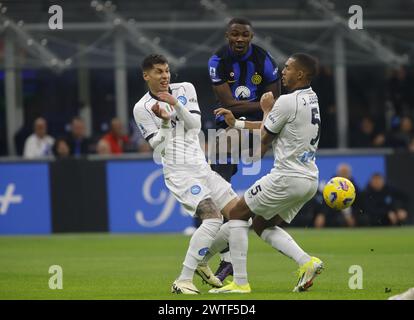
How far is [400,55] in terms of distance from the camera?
2175 centimetres

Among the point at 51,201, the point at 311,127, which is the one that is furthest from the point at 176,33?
the point at 311,127

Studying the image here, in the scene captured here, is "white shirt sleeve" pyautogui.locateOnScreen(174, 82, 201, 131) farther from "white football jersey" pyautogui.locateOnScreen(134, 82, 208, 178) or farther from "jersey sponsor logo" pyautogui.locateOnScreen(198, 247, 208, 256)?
"jersey sponsor logo" pyautogui.locateOnScreen(198, 247, 208, 256)

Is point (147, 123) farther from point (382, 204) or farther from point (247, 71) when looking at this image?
point (382, 204)

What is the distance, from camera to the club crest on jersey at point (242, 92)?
1208 cm

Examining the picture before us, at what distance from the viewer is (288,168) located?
10.3 m

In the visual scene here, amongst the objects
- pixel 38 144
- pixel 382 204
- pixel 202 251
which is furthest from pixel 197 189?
pixel 38 144

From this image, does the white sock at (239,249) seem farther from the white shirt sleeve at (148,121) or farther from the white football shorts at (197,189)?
the white shirt sleeve at (148,121)

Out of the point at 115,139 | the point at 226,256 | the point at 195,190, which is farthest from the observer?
the point at 115,139

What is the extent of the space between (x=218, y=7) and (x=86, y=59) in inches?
111

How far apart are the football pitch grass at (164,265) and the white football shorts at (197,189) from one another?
91 centimetres

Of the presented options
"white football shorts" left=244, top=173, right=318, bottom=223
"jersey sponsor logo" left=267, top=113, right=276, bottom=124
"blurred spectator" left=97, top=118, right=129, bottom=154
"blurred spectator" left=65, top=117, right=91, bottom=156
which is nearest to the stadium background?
"blurred spectator" left=97, top=118, right=129, bottom=154

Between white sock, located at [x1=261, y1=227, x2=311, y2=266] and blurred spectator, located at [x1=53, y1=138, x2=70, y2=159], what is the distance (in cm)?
1058

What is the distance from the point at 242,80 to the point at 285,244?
7.50ft

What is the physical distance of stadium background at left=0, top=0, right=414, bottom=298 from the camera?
20.5 m
